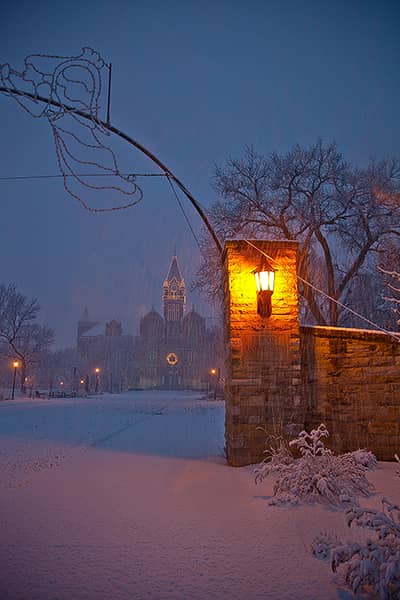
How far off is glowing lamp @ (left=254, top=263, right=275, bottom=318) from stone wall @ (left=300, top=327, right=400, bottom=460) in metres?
0.96

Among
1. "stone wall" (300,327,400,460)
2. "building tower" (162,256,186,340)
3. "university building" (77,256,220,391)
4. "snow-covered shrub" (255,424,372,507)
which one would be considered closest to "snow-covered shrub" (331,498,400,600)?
"snow-covered shrub" (255,424,372,507)

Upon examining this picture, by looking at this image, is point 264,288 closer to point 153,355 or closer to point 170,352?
point 153,355

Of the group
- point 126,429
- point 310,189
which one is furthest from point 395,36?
point 126,429

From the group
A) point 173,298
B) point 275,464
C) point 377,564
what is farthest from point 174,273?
point 377,564

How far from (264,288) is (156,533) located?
425 centimetres

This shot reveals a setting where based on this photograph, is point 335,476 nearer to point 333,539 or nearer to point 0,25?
point 333,539

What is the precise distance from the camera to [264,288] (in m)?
6.67

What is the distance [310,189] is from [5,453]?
13231 millimetres

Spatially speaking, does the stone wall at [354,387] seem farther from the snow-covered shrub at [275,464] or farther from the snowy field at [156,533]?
the snow-covered shrub at [275,464]

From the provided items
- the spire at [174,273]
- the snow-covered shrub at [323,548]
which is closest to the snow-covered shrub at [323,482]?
the snow-covered shrub at [323,548]

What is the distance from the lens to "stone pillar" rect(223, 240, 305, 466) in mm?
6441

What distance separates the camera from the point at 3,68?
469 cm

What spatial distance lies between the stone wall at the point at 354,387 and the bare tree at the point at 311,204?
744 centimetres

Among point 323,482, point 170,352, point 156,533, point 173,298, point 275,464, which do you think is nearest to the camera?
point 156,533
